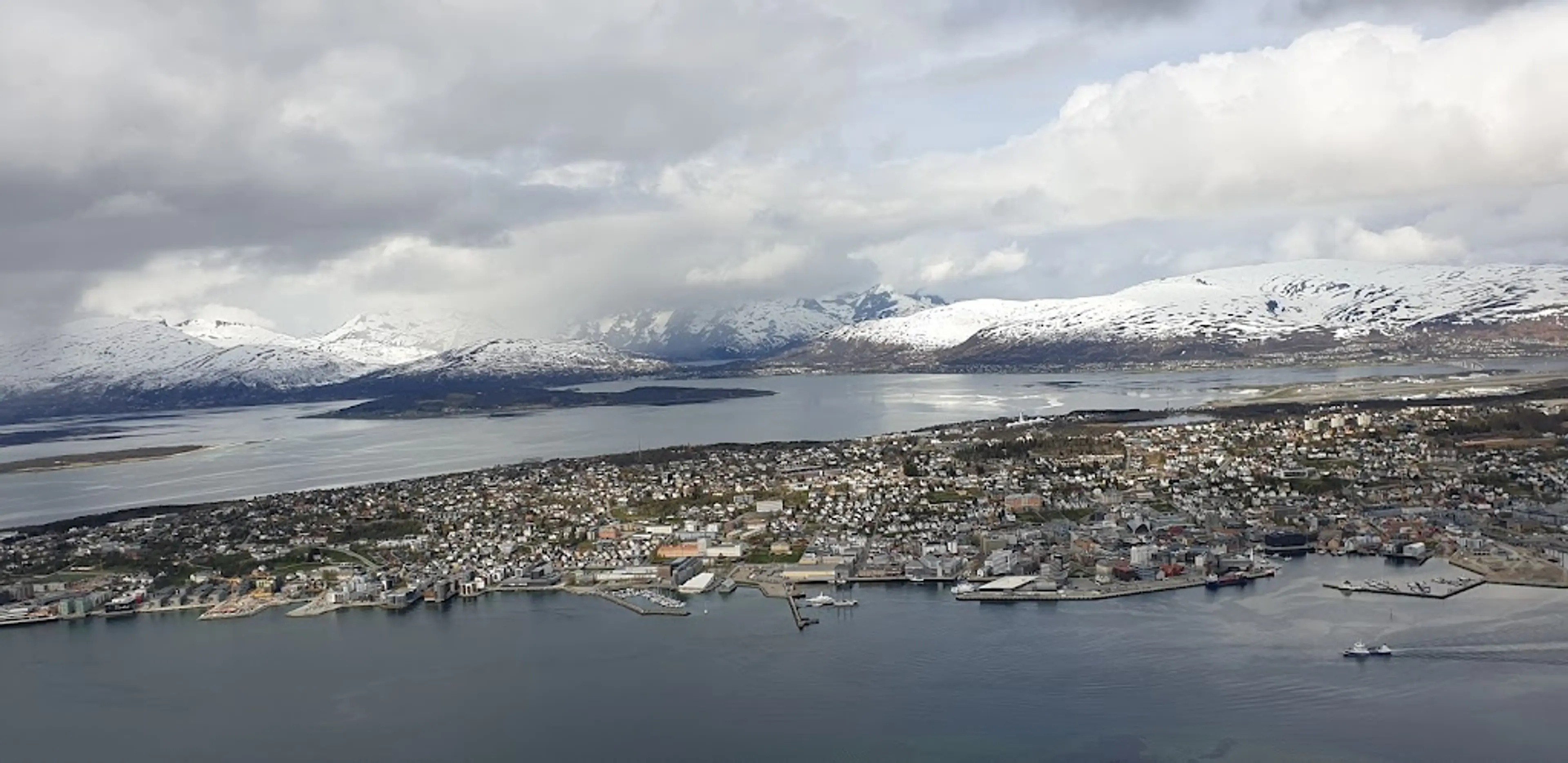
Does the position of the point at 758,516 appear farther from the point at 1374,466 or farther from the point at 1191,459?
the point at 1374,466

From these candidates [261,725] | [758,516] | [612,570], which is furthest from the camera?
[758,516]

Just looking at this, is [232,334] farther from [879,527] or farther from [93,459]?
[879,527]

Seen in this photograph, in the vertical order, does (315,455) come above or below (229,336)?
below

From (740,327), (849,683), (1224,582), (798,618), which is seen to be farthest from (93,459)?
(740,327)

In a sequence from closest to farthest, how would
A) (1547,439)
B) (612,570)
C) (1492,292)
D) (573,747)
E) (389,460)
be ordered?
(573,747)
(612,570)
(1547,439)
(389,460)
(1492,292)

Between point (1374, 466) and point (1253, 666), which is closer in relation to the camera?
point (1253, 666)

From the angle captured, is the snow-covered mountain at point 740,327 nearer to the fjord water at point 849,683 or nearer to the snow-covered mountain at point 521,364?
the snow-covered mountain at point 521,364

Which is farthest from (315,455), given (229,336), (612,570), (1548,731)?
(229,336)
